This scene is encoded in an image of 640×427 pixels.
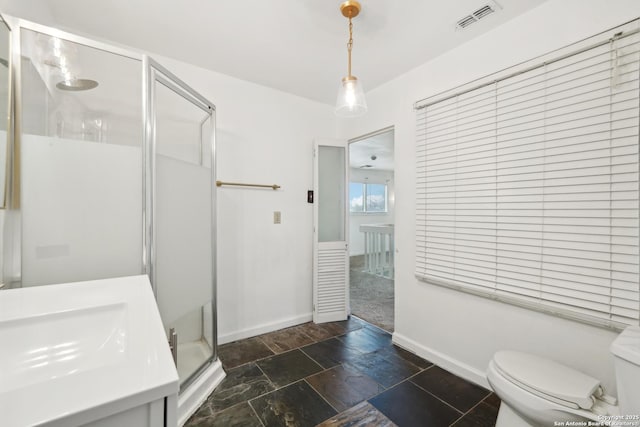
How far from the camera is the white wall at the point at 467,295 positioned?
138 cm

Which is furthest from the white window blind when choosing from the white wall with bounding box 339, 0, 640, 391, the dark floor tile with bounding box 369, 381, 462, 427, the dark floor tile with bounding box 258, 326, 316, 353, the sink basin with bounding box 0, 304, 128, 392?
the sink basin with bounding box 0, 304, 128, 392

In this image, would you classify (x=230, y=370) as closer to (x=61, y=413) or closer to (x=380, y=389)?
(x=380, y=389)

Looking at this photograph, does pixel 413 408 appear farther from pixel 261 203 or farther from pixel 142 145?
pixel 142 145

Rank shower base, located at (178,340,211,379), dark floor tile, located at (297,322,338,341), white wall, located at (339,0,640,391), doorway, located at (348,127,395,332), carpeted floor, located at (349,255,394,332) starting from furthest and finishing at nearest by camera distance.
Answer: doorway, located at (348,127,395,332)
carpeted floor, located at (349,255,394,332)
dark floor tile, located at (297,322,338,341)
shower base, located at (178,340,211,379)
white wall, located at (339,0,640,391)

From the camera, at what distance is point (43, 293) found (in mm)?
952

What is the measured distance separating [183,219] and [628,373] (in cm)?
225

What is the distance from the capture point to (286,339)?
2453 mm

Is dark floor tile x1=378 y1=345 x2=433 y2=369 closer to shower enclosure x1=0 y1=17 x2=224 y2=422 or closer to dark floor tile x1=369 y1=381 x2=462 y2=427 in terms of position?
dark floor tile x1=369 y1=381 x2=462 y2=427

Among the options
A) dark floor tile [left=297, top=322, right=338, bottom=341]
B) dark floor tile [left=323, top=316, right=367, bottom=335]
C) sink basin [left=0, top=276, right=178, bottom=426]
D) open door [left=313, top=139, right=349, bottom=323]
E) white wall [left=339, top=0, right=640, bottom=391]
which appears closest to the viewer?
sink basin [left=0, top=276, right=178, bottom=426]

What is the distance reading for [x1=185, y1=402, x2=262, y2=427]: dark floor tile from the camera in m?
1.46

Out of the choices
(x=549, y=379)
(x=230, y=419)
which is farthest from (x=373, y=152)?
(x=230, y=419)

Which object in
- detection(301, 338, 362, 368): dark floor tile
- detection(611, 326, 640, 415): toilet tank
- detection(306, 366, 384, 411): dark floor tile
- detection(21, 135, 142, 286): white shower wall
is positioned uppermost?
detection(21, 135, 142, 286): white shower wall

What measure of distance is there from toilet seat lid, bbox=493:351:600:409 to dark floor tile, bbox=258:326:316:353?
62.0 inches

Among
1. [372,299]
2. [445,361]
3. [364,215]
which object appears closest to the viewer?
Answer: [445,361]
